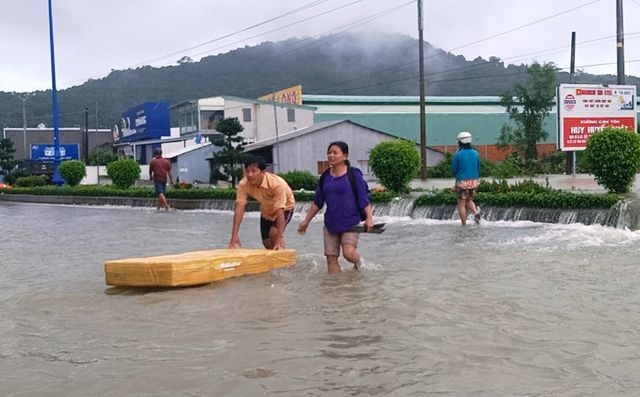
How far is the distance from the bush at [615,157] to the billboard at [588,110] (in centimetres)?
593

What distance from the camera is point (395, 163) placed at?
57.8 ft

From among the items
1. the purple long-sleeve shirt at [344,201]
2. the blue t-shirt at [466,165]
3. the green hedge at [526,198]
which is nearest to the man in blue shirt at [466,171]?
the blue t-shirt at [466,165]

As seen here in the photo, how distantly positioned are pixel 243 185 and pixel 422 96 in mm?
21784

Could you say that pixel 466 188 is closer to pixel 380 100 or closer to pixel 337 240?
pixel 337 240

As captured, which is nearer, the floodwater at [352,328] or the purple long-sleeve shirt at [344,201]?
the floodwater at [352,328]

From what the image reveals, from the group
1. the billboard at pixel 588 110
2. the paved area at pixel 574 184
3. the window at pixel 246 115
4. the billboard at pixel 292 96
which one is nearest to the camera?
the paved area at pixel 574 184

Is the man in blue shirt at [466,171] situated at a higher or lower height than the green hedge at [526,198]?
higher

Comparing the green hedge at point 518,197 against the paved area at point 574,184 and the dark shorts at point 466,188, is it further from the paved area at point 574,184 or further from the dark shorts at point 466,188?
the dark shorts at point 466,188

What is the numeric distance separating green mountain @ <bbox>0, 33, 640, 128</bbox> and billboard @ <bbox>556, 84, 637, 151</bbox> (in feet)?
239

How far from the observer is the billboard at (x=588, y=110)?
19.4 m

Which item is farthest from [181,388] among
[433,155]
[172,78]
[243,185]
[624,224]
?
[172,78]

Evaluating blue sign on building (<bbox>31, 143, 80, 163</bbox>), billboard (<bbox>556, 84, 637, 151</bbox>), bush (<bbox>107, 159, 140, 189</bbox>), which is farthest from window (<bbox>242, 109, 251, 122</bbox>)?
billboard (<bbox>556, 84, 637, 151</bbox>)

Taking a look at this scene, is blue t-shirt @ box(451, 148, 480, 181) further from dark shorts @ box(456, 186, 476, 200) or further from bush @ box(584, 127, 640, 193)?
bush @ box(584, 127, 640, 193)

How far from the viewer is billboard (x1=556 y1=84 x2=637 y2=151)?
19.4 metres
